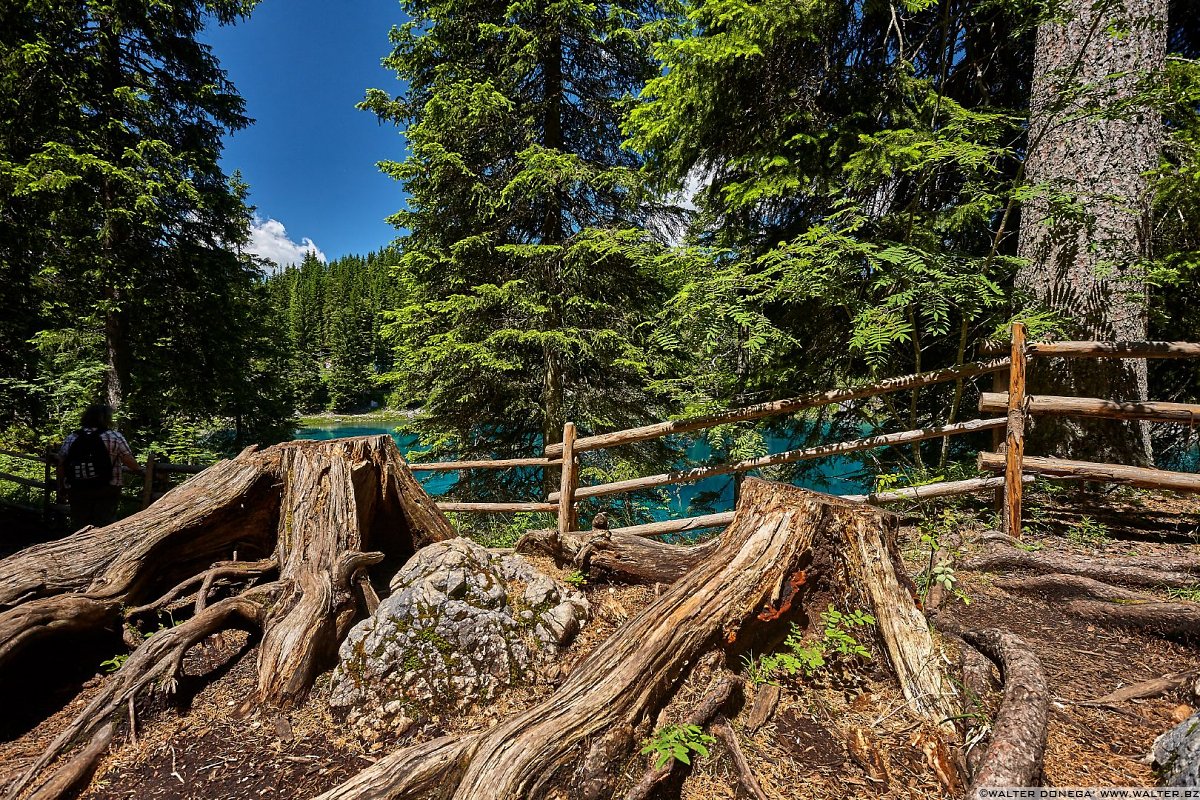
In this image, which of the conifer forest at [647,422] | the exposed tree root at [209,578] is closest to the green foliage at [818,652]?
the conifer forest at [647,422]

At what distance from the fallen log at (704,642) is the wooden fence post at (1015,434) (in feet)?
8.39

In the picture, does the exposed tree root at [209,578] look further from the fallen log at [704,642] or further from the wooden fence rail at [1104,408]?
the wooden fence rail at [1104,408]

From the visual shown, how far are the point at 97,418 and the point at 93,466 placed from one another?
1.57ft

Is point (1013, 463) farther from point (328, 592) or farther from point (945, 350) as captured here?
point (328, 592)

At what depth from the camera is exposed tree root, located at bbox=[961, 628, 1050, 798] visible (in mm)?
1712

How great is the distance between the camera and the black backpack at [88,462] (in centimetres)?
461

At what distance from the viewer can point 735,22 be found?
4.98 meters

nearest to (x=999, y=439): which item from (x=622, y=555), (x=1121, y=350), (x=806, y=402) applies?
(x=1121, y=350)

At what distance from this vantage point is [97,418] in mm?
4750

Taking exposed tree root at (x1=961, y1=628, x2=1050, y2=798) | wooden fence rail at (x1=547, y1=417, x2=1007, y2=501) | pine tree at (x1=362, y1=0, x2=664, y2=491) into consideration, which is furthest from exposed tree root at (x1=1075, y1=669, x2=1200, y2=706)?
pine tree at (x1=362, y1=0, x2=664, y2=491)

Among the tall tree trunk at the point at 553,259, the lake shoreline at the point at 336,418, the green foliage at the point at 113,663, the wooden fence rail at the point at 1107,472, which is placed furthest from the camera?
the lake shoreline at the point at 336,418

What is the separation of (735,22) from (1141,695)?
6.14 m

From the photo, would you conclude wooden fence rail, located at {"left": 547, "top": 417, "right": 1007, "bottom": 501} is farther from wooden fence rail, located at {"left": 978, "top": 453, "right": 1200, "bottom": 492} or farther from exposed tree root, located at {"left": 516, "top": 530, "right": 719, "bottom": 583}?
exposed tree root, located at {"left": 516, "top": 530, "right": 719, "bottom": 583}

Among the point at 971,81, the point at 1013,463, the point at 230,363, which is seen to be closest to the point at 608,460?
the point at 1013,463
